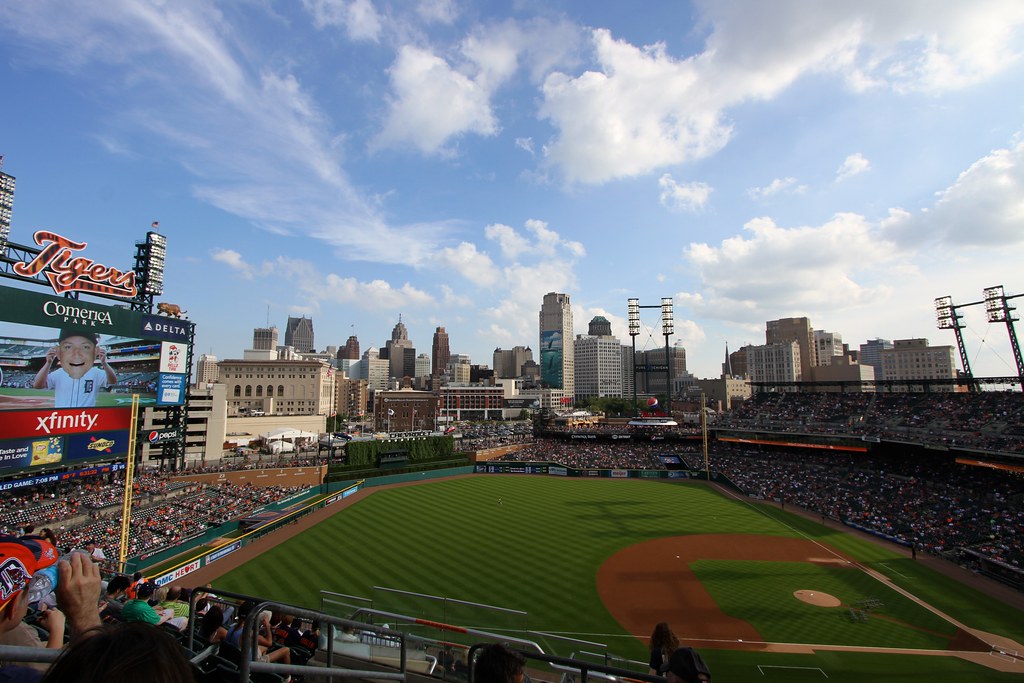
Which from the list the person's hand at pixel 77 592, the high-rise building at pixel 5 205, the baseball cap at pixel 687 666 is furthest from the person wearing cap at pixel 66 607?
the high-rise building at pixel 5 205

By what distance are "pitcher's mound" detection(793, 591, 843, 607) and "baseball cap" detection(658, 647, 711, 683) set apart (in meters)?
23.6

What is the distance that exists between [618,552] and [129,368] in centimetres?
3577

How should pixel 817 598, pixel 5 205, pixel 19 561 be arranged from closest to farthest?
pixel 19 561
pixel 817 598
pixel 5 205

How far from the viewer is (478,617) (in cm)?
1925

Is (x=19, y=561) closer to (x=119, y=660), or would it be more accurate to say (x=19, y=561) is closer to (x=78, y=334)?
(x=119, y=660)

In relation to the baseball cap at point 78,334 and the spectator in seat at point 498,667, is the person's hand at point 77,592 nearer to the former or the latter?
the spectator in seat at point 498,667

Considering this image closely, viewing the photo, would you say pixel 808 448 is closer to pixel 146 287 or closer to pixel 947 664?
pixel 947 664

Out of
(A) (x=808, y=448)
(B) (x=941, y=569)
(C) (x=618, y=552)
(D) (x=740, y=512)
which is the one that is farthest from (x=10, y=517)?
(A) (x=808, y=448)

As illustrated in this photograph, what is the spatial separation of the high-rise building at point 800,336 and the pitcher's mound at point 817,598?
132 meters

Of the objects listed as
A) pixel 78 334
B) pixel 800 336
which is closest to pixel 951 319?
pixel 78 334

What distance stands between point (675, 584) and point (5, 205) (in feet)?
146

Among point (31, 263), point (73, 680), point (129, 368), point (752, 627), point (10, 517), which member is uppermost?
point (31, 263)

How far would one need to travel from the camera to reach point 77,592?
285 cm

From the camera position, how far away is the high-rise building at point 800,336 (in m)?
143
